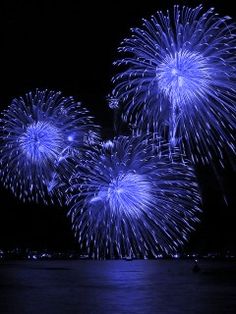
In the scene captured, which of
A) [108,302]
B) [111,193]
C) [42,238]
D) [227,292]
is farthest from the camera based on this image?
[42,238]

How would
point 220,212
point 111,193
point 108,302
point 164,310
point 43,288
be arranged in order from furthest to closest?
point 220,212, point 111,193, point 43,288, point 108,302, point 164,310

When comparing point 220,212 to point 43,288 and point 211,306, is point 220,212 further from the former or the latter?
point 211,306

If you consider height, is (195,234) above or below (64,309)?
above

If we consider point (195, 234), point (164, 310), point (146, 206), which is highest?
point (195, 234)

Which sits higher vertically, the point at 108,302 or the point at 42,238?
the point at 42,238

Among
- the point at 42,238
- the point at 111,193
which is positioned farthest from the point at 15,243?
the point at 111,193

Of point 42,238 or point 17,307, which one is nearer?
A: point 17,307

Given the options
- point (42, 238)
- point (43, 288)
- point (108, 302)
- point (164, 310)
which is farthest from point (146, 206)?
point (42, 238)

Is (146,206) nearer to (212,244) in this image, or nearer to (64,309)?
(64,309)

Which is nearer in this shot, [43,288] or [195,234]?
[43,288]
